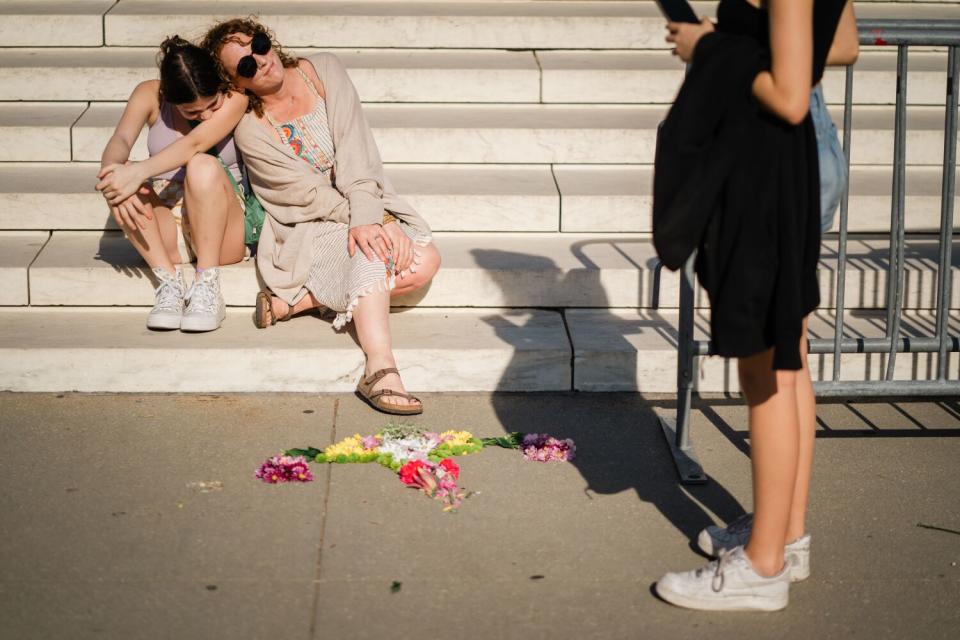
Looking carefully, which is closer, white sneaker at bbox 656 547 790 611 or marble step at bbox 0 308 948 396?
white sneaker at bbox 656 547 790 611

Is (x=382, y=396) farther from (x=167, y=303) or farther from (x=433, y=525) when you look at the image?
(x=167, y=303)

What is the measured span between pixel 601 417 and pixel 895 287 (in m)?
1.19

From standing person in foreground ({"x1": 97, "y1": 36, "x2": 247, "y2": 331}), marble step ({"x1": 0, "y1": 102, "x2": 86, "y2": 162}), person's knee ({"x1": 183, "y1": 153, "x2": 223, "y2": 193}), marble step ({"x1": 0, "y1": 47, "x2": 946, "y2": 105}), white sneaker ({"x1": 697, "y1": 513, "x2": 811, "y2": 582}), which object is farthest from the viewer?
marble step ({"x1": 0, "y1": 47, "x2": 946, "y2": 105})

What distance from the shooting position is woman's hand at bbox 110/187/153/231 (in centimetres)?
484

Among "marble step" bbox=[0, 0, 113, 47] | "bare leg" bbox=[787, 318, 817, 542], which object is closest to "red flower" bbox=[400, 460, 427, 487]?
"bare leg" bbox=[787, 318, 817, 542]

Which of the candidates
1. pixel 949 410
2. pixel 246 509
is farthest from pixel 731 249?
pixel 949 410

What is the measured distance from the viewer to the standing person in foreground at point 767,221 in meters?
2.75

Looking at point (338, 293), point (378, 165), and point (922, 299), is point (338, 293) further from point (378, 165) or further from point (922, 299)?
point (922, 299)

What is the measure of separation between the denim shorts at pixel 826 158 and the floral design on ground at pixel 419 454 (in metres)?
1.46

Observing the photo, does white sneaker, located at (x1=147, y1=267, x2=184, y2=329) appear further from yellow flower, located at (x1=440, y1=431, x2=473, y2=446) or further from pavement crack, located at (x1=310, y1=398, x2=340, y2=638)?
yellow flower, located at (x1=440, y1=431, x2=473, y2=446)

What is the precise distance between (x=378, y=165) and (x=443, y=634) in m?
2.47

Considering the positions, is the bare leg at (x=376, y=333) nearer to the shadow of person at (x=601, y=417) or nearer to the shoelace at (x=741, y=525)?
the shadow of person at (x=601, y=417)

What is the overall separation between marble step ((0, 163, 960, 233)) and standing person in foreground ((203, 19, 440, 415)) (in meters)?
0.70

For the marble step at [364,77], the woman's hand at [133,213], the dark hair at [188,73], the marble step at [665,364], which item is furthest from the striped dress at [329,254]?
the marble step at [364,77]
